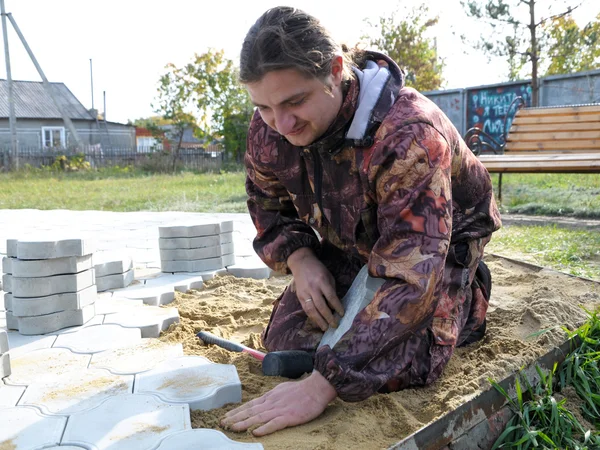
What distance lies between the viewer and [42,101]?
→ 39.1 m

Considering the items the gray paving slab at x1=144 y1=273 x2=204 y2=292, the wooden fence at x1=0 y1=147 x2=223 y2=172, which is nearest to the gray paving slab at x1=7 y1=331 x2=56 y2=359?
the gray paving slab at x1=144 y1=273 x2=204 y2=292

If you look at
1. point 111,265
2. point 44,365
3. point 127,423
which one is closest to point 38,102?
point 111,265

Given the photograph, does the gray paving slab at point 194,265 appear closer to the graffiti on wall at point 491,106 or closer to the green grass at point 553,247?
the green grass at point 553,247

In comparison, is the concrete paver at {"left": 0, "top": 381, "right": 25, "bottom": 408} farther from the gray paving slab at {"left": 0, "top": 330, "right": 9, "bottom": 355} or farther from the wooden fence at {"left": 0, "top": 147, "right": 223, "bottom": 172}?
the wooden fence at {"left": 0, "top": 147, "right": 223, "bottom": 172}

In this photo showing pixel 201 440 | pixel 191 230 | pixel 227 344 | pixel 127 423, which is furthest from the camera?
pixel 191 230

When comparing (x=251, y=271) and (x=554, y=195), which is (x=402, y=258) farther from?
(x=554, y=195)

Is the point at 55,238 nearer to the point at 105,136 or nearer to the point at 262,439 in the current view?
the point at 262,439

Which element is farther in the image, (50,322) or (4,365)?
(50,322)

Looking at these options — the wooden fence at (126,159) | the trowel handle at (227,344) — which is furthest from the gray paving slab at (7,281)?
the wooden fence at (126,159)

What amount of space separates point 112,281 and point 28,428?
5.70 feet

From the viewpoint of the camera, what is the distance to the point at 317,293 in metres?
2.10

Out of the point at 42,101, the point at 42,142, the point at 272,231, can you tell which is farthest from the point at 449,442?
the point at 42,101

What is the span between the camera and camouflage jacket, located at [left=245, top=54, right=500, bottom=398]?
5.65 ft

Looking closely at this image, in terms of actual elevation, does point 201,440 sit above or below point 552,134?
below
